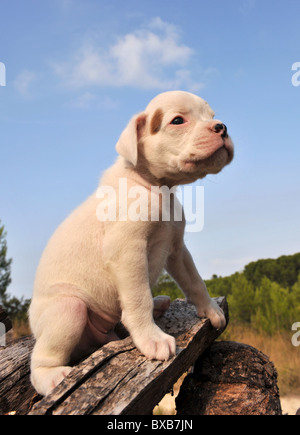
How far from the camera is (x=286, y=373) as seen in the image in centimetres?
723

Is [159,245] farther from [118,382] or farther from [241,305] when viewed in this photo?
[241,305]

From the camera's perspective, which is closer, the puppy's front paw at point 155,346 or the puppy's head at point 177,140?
the puppy's front paw at point 155,346

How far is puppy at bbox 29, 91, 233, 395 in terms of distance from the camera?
2.86 metres

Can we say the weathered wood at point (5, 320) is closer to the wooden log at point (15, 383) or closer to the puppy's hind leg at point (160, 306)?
the wooden log at point (15, 383)

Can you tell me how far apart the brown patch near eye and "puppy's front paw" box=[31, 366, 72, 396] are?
1912 millimetres

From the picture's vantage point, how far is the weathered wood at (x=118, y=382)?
237cm

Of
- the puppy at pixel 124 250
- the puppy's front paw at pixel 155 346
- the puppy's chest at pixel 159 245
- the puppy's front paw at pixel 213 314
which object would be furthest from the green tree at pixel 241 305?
the puppy's front paw at pixel 155 346

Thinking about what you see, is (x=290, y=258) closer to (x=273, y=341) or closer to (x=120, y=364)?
(x=273, y=341)

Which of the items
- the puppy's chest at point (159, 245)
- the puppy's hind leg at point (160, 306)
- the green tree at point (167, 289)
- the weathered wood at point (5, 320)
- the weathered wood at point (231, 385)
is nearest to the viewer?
the puppy's chest at point (159, 245)

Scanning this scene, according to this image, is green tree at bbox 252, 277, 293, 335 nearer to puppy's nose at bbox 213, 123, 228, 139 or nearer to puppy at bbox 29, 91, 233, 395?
puppy at bbox 29, 91, 233, 395

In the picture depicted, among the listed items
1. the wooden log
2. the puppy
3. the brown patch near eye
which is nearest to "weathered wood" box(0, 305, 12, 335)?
the wooden log

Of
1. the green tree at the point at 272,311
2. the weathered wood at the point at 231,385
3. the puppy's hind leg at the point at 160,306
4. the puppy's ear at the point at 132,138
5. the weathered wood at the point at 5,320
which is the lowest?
the green tree at the point at 272,311

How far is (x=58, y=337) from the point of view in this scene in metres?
2.88
